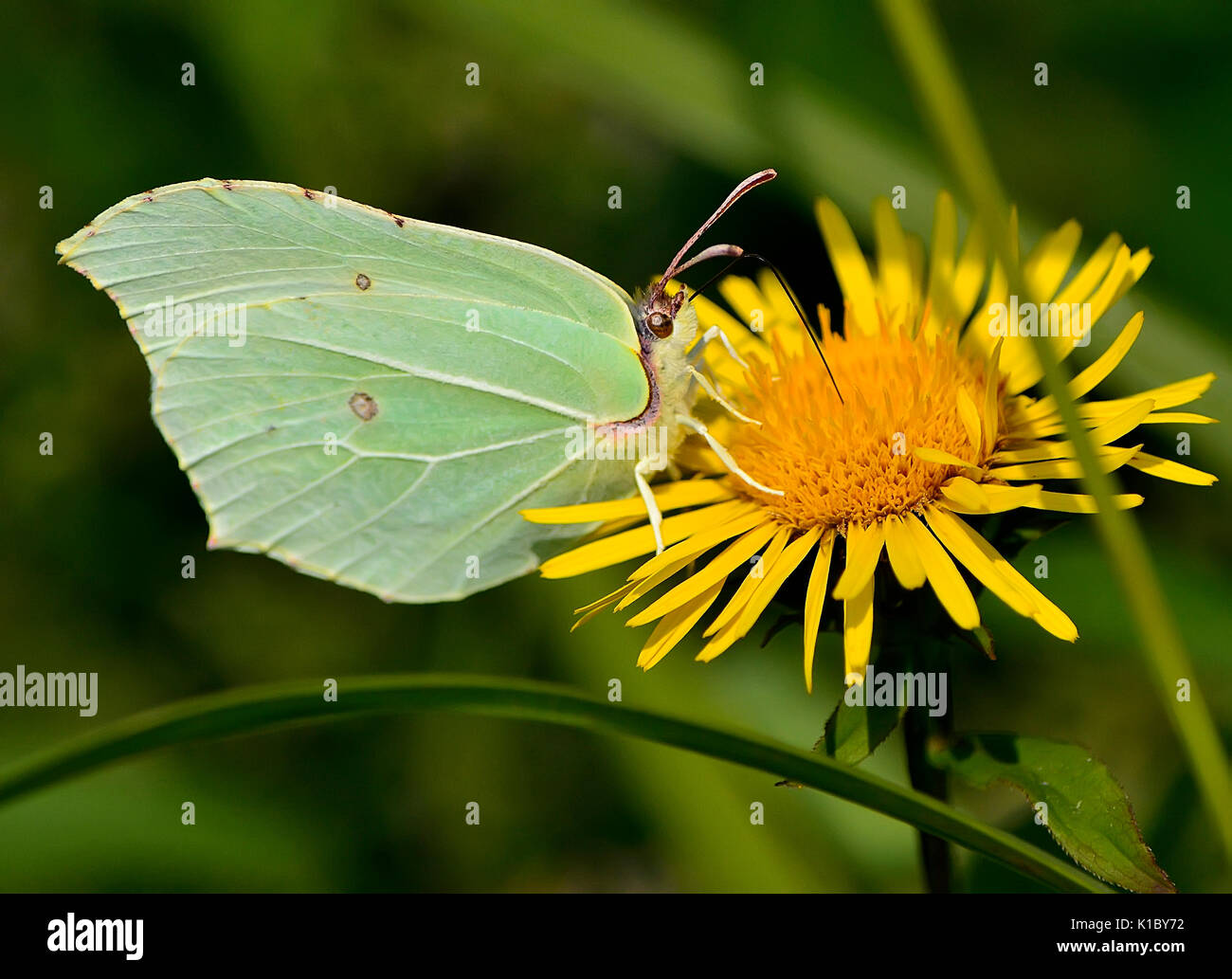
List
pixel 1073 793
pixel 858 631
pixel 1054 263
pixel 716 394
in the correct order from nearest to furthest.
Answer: pixel 1073 793, pixel 858 631, pixel 716 394, pixel 1054 263

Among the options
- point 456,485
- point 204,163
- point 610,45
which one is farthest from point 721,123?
point 204,163

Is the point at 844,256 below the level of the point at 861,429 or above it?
above

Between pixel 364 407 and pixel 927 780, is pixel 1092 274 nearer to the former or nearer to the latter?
pixel 927 780

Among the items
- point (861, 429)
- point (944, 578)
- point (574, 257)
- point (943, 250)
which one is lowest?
point (944, 578)

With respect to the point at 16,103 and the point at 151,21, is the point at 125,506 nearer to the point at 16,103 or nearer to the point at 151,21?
the point at 16,103

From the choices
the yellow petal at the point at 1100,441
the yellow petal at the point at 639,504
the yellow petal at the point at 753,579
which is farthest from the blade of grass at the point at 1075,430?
the yellow petal at the point at 639,504

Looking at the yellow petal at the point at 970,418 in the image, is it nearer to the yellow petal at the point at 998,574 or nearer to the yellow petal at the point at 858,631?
the yellow petal at the point at 998,574

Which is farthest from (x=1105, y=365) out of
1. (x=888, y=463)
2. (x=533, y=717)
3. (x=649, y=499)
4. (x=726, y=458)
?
(x=533, y=717)
